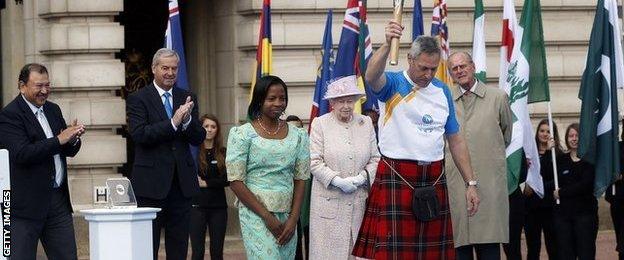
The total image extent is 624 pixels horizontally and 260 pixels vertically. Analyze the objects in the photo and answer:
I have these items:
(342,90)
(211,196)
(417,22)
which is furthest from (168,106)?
(417,22)

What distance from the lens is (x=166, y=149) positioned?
14.0m

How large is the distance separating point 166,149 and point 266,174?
1130mm

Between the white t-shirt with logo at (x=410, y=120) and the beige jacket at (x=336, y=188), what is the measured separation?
1761mm

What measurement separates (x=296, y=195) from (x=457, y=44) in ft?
30.0

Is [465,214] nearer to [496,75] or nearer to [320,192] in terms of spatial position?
[320,192]

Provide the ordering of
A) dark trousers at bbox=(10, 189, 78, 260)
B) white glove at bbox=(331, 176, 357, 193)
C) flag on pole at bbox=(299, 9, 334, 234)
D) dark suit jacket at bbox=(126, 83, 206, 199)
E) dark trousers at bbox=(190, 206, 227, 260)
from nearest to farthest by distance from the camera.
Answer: dark trousers at bbox=(10, 189, 78, 260) < dark suit jacket at bbox=(126, 83, 206, 199) < white glove at bbox=(331, 176, 357, 193) < dark trousers at bbox=(190, 206, 227, 260) < flag on pole at bbox=(299, 9, 334, 234)

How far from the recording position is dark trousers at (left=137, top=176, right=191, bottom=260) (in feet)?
46.1

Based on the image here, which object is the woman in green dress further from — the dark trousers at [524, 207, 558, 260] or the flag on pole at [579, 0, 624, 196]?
the dark trousers at [524, 207, 558, 260]

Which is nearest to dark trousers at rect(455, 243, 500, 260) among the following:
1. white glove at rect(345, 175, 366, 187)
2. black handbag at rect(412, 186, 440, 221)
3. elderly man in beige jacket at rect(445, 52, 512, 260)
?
elderly man in beige jacket at rect(445, 52, 512, 260)

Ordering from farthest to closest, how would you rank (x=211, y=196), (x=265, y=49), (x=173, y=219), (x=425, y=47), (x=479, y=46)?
(x=265, y=49) → (x=479, y=46) → (x=211, y=196) → (x=173, y=219) → (x=425, y=47)

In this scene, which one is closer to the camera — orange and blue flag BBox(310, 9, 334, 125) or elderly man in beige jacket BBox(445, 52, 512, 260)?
elderly man in beige jacket BBox(445, 52, 512, 260)

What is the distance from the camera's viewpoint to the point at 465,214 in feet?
49.4

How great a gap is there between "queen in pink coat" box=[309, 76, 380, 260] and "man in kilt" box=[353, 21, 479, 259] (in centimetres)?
143

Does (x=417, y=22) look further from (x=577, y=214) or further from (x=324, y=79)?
(x=577, y=214)
